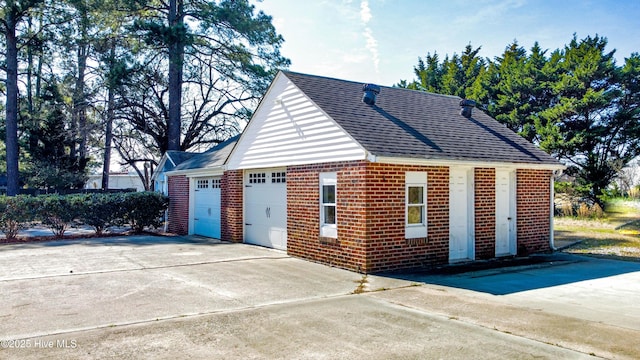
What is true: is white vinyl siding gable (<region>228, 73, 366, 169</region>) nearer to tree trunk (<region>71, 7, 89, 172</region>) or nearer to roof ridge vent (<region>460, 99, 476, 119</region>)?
roof ridge vent (<region>460, 99, 476, 119</region>)

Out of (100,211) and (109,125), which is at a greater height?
(109,125)

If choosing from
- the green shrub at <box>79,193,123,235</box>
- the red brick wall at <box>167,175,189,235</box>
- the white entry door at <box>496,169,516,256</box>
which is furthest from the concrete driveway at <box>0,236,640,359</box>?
the red brick wall at <box>167,175,189,235</box>

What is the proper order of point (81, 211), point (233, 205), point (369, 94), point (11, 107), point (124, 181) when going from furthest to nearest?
point (124, 181), point (11, 107), point (81, 211), point (233, 205), point (369, 94)

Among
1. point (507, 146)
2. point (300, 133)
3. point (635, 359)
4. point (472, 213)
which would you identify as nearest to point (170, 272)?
point (300, 133)

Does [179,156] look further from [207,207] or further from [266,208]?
[266,208]

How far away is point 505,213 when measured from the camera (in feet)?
39.1

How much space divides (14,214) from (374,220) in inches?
538

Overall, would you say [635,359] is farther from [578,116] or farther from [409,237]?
[578,116]

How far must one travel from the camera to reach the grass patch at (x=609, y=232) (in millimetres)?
13117

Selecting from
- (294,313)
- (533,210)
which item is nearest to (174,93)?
(533,210)

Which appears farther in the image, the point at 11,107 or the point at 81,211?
the point at 11,107

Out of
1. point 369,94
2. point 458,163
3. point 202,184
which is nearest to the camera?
point 458,163

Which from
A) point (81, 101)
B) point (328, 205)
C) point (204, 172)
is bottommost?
point (328, 205)

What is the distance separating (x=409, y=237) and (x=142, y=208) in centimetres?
1228
